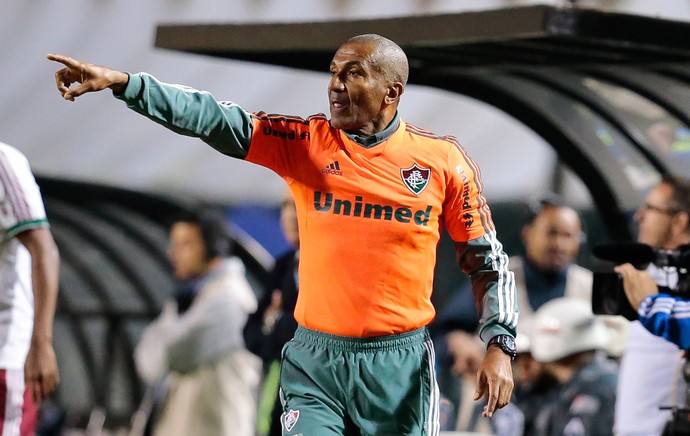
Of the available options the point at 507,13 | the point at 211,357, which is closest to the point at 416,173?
the point at 507,13

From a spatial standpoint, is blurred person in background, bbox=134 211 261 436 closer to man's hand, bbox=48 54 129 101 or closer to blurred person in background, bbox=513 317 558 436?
blurred person in background, bbox=513 317 558 436

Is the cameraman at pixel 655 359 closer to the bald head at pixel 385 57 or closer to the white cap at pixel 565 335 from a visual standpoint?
the white cap at pixel 565 335

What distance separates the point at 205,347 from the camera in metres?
10.3

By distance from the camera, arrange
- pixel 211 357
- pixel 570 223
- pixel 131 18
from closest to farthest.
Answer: pixel 570 223
pixel 211 357
pixel 131 18

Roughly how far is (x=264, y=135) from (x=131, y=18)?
461 inches

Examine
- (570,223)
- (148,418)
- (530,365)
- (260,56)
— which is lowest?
(148,418)

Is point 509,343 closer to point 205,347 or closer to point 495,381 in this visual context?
point 495,381

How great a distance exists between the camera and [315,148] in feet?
18.4

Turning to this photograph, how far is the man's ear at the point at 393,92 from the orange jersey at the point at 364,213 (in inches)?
5.1

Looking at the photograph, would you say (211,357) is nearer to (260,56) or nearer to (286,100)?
(260,56)

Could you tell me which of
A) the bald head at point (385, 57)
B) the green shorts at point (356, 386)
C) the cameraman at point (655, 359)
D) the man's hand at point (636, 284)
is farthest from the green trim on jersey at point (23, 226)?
the cameraman at point (655, 359)

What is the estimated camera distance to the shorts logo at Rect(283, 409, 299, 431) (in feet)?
17.8

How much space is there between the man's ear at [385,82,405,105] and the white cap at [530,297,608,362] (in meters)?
3.32

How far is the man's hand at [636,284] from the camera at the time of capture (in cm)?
712
